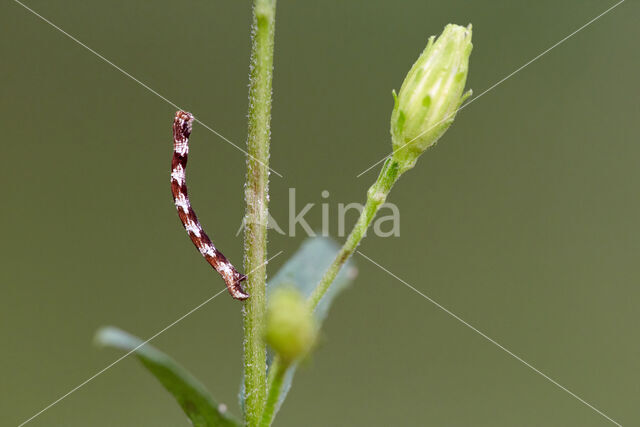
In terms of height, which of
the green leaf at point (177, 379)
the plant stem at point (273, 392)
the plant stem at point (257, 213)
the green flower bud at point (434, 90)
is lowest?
the green leaf at point (177, 379)

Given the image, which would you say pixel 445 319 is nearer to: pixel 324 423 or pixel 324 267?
pixel 324 423

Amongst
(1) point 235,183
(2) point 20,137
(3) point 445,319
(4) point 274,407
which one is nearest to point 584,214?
(3) point 445,319

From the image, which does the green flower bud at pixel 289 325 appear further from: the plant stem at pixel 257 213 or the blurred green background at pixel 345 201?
the blurred green background at pixel 345 201

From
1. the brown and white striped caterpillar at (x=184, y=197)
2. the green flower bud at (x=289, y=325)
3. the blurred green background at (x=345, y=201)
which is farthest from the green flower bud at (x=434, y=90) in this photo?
the blurred green background at (x=345, y=201)

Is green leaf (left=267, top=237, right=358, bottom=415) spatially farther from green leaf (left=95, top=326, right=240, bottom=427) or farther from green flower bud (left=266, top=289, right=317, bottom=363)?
green flower bud (left=266, top=289, right=317, bottom=363)

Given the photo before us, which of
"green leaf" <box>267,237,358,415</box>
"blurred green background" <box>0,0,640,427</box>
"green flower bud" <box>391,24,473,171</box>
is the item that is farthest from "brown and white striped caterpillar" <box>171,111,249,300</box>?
"blurred green background" <box>0,0,640,427</box>

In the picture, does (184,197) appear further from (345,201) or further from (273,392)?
(345,201)
